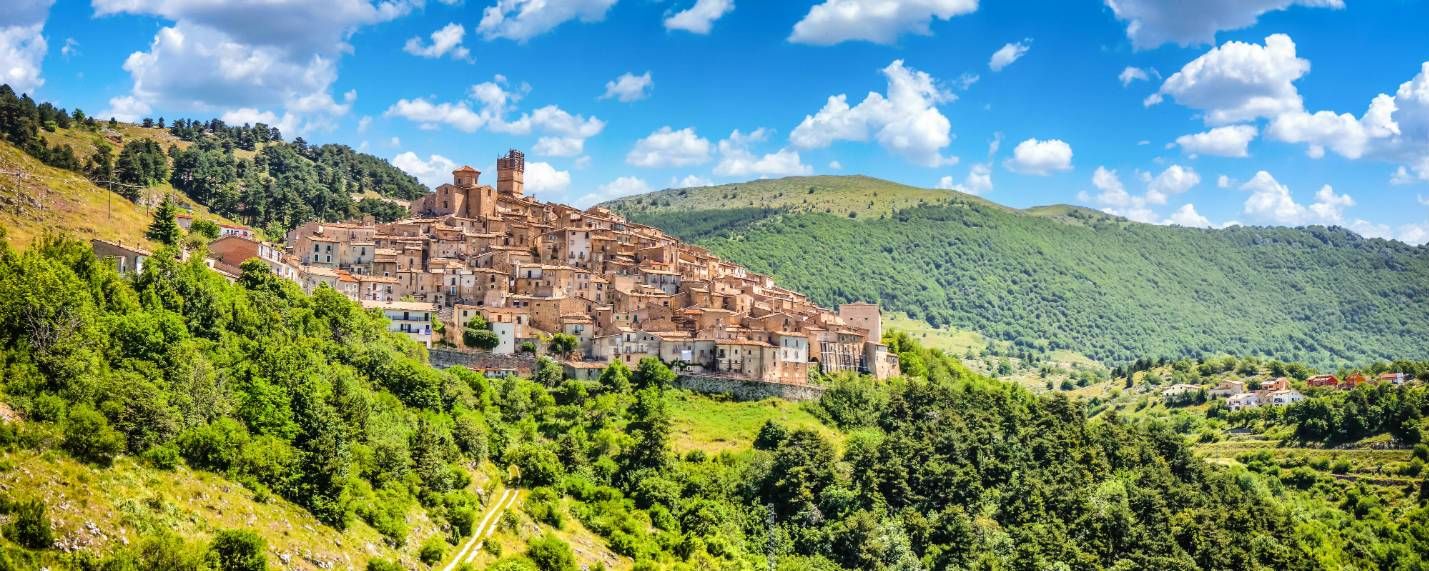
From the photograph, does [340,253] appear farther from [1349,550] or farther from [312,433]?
[1349,550]

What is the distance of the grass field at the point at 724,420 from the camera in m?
57.1

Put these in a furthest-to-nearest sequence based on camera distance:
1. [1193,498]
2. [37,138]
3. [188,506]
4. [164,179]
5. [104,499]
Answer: [164,179] < [37,138] < [1193,498] < [188,506] < [104,499]

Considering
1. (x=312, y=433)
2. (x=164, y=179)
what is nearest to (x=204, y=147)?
(x=164, y=179)

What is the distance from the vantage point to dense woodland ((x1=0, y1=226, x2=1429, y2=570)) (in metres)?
35.2

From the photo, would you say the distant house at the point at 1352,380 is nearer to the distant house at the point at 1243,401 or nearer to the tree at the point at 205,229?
the distant house at the point at 1243,401

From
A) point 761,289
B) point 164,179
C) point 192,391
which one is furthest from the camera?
point 164,179

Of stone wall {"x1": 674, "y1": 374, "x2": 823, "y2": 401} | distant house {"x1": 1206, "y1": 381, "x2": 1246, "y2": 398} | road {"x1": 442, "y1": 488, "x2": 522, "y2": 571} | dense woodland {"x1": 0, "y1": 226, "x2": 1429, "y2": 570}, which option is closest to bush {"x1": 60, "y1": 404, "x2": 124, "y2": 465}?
dense woodland {"x1": 0, "y1": 226, "x2": 1429, "y2": 570}

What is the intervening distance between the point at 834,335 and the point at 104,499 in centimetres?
4510

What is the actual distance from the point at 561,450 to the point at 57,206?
25779mm

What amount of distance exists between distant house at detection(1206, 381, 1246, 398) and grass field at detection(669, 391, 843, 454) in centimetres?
5992

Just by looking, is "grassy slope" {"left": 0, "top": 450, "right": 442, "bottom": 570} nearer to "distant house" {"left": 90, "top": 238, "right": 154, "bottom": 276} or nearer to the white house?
"distant house" {"left": 90, "top": 238, "right": 154, "bottom": 276}

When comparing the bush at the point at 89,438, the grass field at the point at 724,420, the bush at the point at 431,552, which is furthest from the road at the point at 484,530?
the grass field at the point at 724,420

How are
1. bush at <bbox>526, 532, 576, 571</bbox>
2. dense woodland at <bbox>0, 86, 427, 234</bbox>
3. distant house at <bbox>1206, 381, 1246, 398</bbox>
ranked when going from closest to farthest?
bush at <bbox>526, 532, 576, 571</bbox> < dense woodland at <bbox>0, 86, 427, 234</bbox> < distant house at <bbox>1206, 381, 1246, 398</bbox>

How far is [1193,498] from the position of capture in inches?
2357
